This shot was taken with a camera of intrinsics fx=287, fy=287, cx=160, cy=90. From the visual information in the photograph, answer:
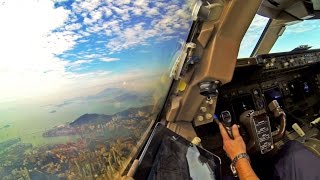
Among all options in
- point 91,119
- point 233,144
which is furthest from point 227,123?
point 91,119

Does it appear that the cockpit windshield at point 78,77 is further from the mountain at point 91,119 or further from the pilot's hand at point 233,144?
the pilot's hand at point 233,144

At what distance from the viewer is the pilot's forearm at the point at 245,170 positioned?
4.58ft

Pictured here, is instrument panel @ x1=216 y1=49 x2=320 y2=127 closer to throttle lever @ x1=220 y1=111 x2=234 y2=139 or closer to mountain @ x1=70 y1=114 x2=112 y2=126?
throttle lever @ x1=220 y1=111 x2=234 y2=139

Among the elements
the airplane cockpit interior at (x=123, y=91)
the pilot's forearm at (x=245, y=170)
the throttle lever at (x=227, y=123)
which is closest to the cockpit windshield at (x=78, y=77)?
the airplane cockpit interior at (x=123, y=91)

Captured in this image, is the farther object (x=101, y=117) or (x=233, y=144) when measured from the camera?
(x=233, y=144)

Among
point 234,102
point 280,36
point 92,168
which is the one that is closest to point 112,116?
point 92,168

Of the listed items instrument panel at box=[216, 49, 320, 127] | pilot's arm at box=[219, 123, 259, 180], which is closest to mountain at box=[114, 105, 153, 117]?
pilot's arm at box=[219, 123, 259, 180]

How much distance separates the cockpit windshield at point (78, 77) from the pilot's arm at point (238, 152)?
493 mm

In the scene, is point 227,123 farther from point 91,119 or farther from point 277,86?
point 277,86

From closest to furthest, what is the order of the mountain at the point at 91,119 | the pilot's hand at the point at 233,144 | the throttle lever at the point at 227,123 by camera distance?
the mountain at the point at 91,119 < the pilot's hand at the point at 233,144 < the throttle lever at the point at 227,123

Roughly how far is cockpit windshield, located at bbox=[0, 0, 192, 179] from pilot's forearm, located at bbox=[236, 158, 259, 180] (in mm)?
594

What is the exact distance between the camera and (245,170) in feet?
4.66

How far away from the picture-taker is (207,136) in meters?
2.20

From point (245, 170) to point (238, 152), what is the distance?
11 centimetres
